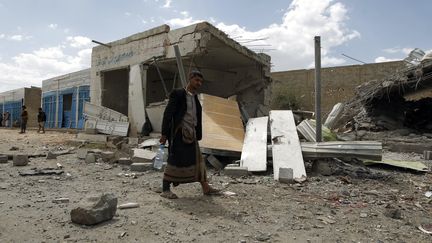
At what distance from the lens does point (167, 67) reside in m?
Answer: 11.3

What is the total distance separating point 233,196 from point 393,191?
2.13 m

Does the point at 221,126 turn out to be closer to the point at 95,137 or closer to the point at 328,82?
the point at 95,137

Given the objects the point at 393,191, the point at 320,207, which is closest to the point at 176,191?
the point at 320,207

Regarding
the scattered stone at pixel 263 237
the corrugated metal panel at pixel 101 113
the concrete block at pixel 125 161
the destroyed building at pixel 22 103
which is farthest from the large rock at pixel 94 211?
the destroyed building at pixel 22 103

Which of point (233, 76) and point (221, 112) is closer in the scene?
point (221, 112)

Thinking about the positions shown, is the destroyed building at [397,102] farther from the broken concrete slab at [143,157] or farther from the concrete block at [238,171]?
the broken concrete slab at [143,157]

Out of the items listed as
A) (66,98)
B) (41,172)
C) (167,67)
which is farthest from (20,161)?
(66,98)

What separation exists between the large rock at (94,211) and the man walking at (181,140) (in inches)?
34.6

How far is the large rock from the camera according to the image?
2.86m

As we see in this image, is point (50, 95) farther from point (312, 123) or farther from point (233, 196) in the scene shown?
point (233, 196)

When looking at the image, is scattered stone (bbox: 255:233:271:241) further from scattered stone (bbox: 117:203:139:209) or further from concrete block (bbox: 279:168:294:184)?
concrete block (bbox: 279:168:294:184)

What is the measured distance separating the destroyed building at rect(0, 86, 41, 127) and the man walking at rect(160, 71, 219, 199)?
24745 mm

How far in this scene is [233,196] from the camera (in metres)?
4.00

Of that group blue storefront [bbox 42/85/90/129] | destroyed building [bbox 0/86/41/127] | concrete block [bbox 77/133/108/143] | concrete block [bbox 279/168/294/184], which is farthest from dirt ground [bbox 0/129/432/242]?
destroyed building [bbox 0/86/41/127]
